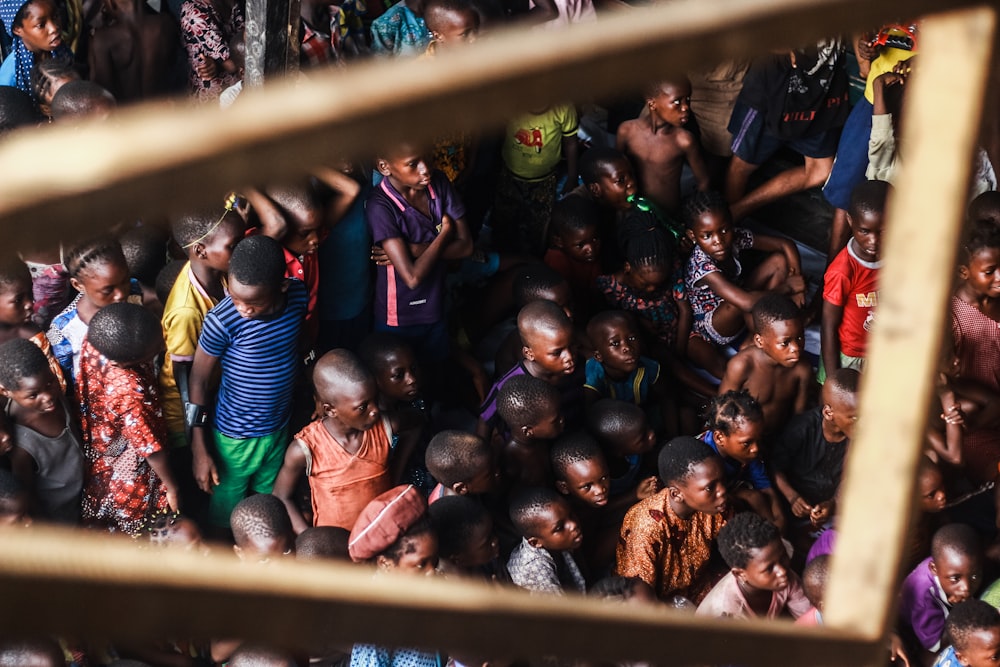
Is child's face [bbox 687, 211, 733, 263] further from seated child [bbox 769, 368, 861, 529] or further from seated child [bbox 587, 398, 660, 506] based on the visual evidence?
seated child [bbox 587, 398, 660, 506]

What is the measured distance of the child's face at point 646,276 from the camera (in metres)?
4.52

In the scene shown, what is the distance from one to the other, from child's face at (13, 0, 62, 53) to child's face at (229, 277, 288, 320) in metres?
1.51

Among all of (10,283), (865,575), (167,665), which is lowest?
(167,665)

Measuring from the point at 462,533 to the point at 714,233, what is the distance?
188 cm

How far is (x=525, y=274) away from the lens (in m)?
4.34

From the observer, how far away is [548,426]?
362 centimetres

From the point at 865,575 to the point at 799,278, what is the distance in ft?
13.4

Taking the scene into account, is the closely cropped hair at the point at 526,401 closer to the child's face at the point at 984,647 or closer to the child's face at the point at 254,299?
the child's face at the point at 254,299

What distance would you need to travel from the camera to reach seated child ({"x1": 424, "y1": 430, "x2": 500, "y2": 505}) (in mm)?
3391

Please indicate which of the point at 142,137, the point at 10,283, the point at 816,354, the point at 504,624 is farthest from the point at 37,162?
the point at 816,354

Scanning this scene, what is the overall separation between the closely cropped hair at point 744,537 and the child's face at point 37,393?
1.89 m

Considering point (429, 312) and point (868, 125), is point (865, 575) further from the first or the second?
point (868, 125)

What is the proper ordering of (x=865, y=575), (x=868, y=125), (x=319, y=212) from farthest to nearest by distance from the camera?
(x=868, y=125), (x=319, y=212), (x=865, y=575)

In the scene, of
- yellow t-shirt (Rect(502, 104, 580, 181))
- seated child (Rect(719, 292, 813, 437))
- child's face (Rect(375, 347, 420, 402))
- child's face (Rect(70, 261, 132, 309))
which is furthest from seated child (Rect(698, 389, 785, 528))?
child's face (Rect(70, 261, 132, 309))
